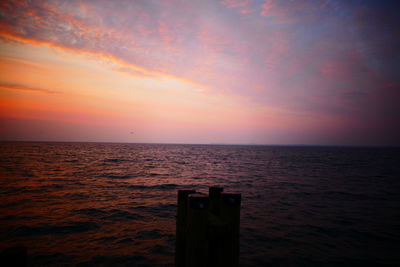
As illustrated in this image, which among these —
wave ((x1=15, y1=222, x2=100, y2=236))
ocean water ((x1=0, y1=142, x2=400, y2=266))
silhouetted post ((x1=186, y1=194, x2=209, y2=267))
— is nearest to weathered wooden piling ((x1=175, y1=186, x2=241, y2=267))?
silhouetted post ((x1=186, y1=194, x2=209, y2=267))

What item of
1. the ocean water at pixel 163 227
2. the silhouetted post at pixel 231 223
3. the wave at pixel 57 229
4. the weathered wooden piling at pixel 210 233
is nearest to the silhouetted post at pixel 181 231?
the weathered wooden piling at pixel 210 233

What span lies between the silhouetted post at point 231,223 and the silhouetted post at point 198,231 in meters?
0.41

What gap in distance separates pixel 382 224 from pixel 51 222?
14.7 meters

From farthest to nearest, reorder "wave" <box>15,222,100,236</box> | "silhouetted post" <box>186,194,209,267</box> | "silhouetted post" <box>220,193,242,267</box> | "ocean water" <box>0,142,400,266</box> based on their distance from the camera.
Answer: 1. "wave" <box>15,222,100,236</box>
2. "ocean water" <box>0,142,400,266</box>
3. "silhouetted post" <box>220,193,242,267</box>
4. "silhouetted post" <box>186,194,209,267</box>

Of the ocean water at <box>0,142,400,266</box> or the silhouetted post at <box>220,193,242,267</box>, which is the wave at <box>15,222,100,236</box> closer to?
the ocean water at <box>0,142,400,266</box>

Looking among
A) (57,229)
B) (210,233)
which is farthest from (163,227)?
(210,233)

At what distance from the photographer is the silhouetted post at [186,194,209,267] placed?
3.04 metres

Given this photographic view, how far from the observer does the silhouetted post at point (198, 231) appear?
9.98 ft

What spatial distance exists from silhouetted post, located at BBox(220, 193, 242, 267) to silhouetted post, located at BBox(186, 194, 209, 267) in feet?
1.35

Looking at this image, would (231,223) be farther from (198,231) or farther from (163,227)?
(163,227)

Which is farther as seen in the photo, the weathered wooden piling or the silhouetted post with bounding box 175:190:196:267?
the silhouetted post with bounding box 175:190:196:267

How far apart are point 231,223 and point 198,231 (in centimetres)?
63

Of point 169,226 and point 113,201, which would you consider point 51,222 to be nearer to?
point 113,201

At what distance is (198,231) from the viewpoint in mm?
3051
